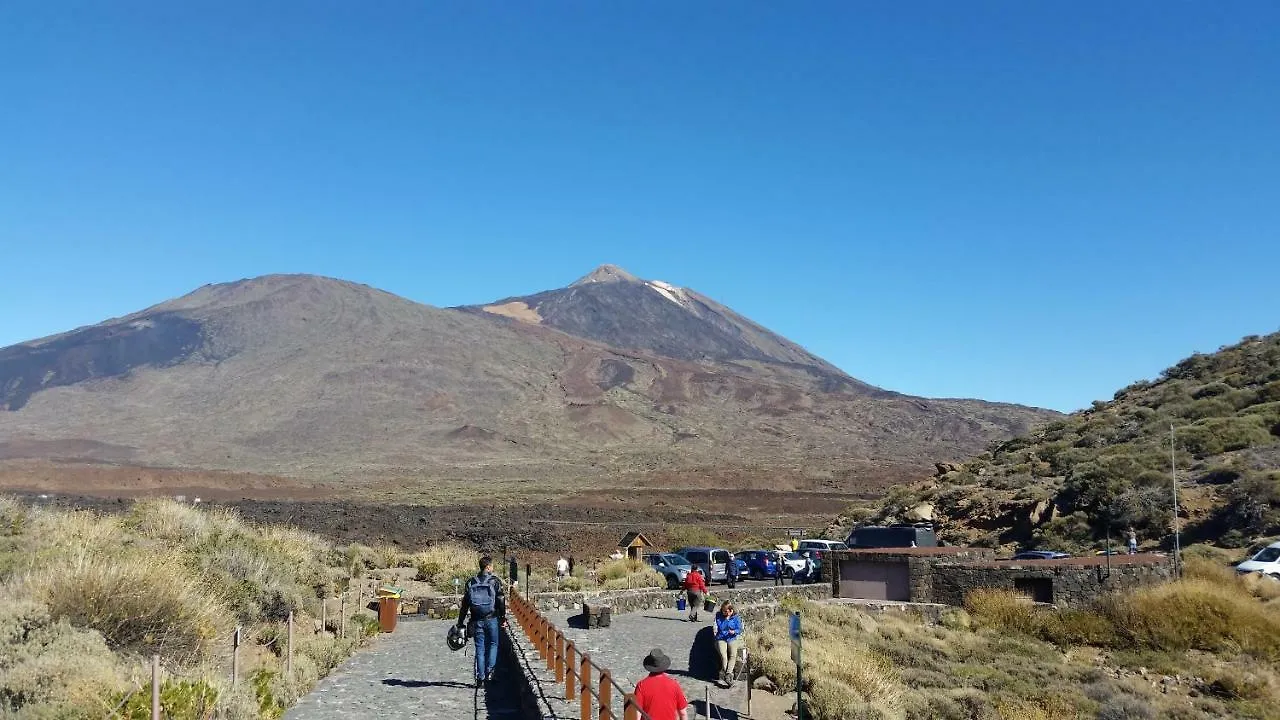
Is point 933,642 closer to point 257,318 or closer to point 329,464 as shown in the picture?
point 329,464

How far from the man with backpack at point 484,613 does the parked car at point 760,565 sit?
→ 74.5 ft

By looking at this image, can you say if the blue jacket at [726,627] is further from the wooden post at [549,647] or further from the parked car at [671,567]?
the parked car at [671,567]

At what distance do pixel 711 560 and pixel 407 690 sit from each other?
20912 millimetres

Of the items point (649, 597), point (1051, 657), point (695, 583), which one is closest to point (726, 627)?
point (1051, 657)

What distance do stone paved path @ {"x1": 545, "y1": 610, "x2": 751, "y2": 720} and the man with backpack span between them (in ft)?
6.00

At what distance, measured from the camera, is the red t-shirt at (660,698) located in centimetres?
792

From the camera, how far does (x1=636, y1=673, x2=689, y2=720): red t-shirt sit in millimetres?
7922

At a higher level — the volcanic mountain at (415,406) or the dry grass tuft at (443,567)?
the volcanic mountain at (415,406)

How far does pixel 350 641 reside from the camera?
17562mm

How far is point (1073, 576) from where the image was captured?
72.5 feet

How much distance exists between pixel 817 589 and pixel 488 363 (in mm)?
127365

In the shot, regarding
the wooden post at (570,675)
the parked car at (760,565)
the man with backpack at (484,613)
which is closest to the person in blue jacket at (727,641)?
the man with backpack at (484,613)

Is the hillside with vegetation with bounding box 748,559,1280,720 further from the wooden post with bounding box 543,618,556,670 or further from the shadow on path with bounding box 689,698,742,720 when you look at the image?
the wooden post with bounding box 543,618,556,670

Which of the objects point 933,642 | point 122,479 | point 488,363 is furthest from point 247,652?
point 488,363
